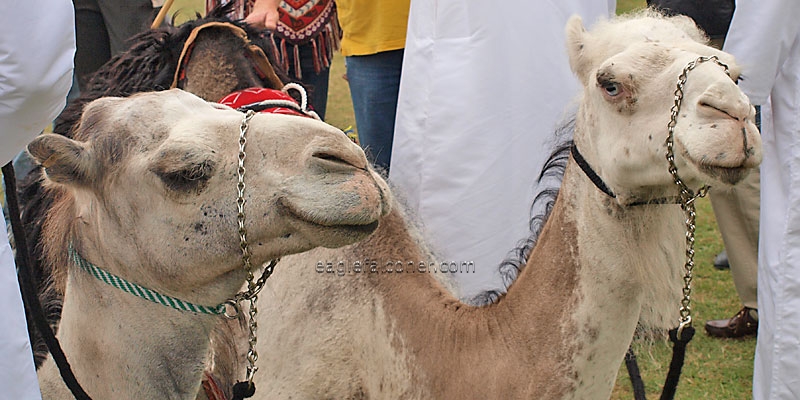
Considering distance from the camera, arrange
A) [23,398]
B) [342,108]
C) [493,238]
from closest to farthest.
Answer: [23,398]
[493,238]
[342,108]

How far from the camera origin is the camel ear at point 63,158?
168cm

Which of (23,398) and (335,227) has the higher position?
(335,227)

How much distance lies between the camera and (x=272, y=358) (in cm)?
255

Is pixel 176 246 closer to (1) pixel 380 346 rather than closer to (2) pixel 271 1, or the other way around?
(1) pixel 380 346

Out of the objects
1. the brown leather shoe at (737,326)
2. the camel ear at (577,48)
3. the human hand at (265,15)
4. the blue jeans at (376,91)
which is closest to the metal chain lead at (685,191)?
the camel ear at (577,48)

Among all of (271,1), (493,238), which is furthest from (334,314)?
(271,1)

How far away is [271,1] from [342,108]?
5484 mm

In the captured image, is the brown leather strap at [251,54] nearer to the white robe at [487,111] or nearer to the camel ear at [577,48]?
the white robe at [487,111]

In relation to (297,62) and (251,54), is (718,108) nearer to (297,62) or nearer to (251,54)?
(251,54)

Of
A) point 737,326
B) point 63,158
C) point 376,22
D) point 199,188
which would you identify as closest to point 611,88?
point 199,188

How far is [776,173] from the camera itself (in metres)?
2.67

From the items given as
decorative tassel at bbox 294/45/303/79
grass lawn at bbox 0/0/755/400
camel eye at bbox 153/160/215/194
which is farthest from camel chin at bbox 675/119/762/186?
decorative tassel at bbox 294/45/303/79

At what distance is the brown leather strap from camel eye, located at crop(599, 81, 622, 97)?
5.06 ft

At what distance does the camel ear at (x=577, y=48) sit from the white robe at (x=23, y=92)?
1296 millimetres
